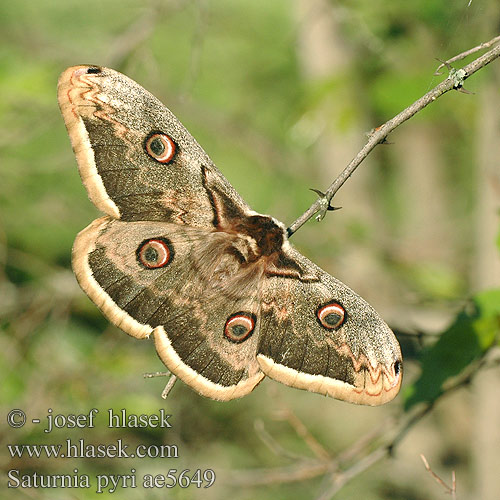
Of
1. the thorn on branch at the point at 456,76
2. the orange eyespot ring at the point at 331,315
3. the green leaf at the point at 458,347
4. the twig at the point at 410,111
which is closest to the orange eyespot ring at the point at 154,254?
the orange eyespot ring at the point at 331,315

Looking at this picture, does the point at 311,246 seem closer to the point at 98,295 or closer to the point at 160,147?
the point at 160,147

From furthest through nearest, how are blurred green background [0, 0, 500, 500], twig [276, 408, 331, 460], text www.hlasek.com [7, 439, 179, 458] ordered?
1. text www.hlasek.com [7, 439, 179, 458]
2. blurred green background [0, 0, 500, 500]
3. twig [276, 408, 331, 460]

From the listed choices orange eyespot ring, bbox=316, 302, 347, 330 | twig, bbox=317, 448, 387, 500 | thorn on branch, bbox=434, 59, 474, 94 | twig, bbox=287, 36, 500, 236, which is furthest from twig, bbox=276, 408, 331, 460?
thorn on branch, bbox=434, 59, 474, 94

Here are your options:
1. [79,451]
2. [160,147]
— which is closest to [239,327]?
[160,147]

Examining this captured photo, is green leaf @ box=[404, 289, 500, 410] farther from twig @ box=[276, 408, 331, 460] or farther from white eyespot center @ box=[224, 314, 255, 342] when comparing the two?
Result: twig @ box=[276, 408, 331, 460]

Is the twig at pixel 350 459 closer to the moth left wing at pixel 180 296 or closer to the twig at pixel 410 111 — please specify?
the moth left wing at pixel 180 296

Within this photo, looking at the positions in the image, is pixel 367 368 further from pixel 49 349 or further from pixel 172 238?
pixel 49 349
